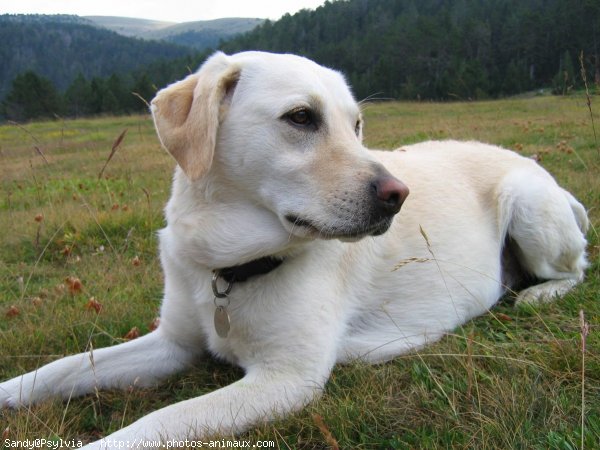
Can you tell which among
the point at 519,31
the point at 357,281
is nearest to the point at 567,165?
the point at 357,281

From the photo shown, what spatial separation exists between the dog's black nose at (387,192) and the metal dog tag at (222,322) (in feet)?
2.62

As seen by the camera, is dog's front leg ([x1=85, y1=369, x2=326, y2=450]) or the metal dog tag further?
the metal dog tag

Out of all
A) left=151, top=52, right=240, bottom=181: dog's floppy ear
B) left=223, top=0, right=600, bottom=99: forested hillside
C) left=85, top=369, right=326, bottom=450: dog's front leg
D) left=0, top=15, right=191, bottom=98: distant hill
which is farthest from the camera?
left=0, top=15, right=191, bottom=98: distant hill

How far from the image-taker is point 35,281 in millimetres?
4191

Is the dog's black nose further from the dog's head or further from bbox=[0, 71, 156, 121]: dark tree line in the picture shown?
bbox=[0, 71, 156, 121]: dark tree line

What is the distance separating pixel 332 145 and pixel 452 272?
1.25 m

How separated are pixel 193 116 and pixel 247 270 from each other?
0.71 metres

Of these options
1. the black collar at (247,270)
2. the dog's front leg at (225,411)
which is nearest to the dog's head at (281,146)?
the black collar at (247,270)

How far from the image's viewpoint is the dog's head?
2.22 meters

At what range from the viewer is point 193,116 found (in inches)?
94.0

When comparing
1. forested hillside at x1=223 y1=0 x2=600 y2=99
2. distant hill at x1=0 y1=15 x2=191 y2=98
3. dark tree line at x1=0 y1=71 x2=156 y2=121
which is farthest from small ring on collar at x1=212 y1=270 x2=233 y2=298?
distant hill at x1=0 y1=15 x2=191 y2=98

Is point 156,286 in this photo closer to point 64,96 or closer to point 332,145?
point 332,145

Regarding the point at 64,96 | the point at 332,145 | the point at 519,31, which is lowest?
the point at 64,96

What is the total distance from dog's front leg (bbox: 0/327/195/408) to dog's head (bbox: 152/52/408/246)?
0.87 m
